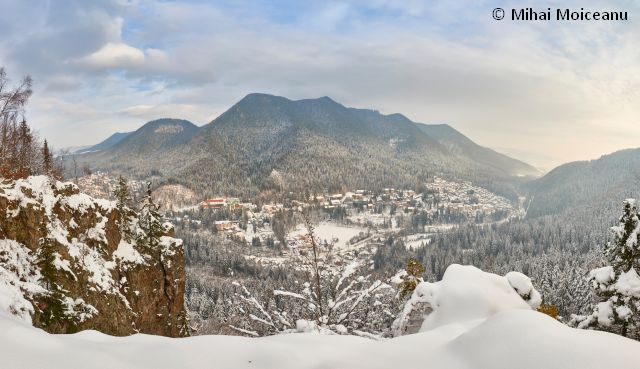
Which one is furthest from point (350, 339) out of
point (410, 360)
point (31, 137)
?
point (31, 137)

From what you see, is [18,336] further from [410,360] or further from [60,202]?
[60,202]

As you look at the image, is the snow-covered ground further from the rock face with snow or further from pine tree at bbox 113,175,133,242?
pine tree at bbox 113,175,133,242

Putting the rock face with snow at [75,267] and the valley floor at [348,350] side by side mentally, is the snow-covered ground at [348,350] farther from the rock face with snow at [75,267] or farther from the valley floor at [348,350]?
the rock face with snow at [75,267]

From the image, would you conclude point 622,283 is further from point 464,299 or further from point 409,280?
point 464,299

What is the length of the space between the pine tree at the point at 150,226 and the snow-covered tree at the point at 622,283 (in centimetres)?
2123

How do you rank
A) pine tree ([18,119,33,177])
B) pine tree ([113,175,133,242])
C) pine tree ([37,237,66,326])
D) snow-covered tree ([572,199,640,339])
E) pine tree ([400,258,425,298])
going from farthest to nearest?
pine tree ([18,119,33,177]) < pine tree ([113,175,133,242]) < pine tree ([400,258,425,298]) < snow-covered tree ([572,199,640,339]) < pine tree ([37,237,66,326])

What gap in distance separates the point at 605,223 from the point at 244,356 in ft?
609

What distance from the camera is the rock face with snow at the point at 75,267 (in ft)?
36.1

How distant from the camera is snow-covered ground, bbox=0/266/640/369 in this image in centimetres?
357

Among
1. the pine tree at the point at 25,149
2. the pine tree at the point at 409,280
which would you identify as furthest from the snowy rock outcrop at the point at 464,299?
the pine tree at the point at 25,149

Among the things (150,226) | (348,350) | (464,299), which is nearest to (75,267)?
(150,226)

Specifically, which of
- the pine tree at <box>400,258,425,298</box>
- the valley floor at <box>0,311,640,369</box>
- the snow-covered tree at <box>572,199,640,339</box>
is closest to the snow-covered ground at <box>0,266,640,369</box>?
the valley floor at <box>0,311,640,369</box>

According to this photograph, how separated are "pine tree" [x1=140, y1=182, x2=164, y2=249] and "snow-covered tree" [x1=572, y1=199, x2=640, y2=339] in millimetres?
21232

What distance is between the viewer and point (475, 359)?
3.90 m
